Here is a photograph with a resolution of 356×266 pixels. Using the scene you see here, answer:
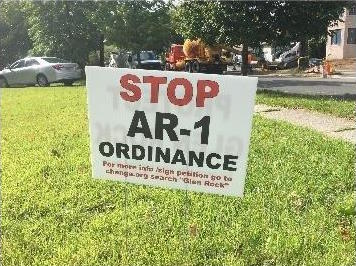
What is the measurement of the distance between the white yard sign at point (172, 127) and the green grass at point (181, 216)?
55cm

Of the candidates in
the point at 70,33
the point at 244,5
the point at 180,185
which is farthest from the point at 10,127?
the point at 70,33

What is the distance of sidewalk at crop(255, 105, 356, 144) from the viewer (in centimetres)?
720

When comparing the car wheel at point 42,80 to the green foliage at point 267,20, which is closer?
the green foliage at point 267,20

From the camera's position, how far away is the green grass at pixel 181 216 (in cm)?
316

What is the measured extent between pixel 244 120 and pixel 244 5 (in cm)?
1173

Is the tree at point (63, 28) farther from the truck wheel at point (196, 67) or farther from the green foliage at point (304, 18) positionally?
the green foliage at point (304, 18)

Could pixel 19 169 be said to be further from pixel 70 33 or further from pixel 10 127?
pixel 70 33

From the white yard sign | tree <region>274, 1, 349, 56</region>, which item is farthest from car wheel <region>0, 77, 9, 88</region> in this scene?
the white yard sign

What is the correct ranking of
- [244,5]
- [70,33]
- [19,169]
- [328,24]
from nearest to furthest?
[19,169], [244,5], [328,24], [70,33]

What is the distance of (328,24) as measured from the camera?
1473 cm

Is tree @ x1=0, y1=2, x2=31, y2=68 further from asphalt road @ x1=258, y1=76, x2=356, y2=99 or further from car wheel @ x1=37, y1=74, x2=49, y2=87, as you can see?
Result: asphalt road @ x1=258, y1=76, x2=356, y2=99

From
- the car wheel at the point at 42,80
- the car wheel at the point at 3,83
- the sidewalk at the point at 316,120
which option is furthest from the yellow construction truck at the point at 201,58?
the sidewalk at the point at 316,120

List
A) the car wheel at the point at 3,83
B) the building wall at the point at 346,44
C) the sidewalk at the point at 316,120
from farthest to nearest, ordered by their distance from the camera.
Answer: the building wall at the point at 346,44, the car wheel at the point at 3,83, the sidewalk at the point at 316,120

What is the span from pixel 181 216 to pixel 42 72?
18.0 meters
